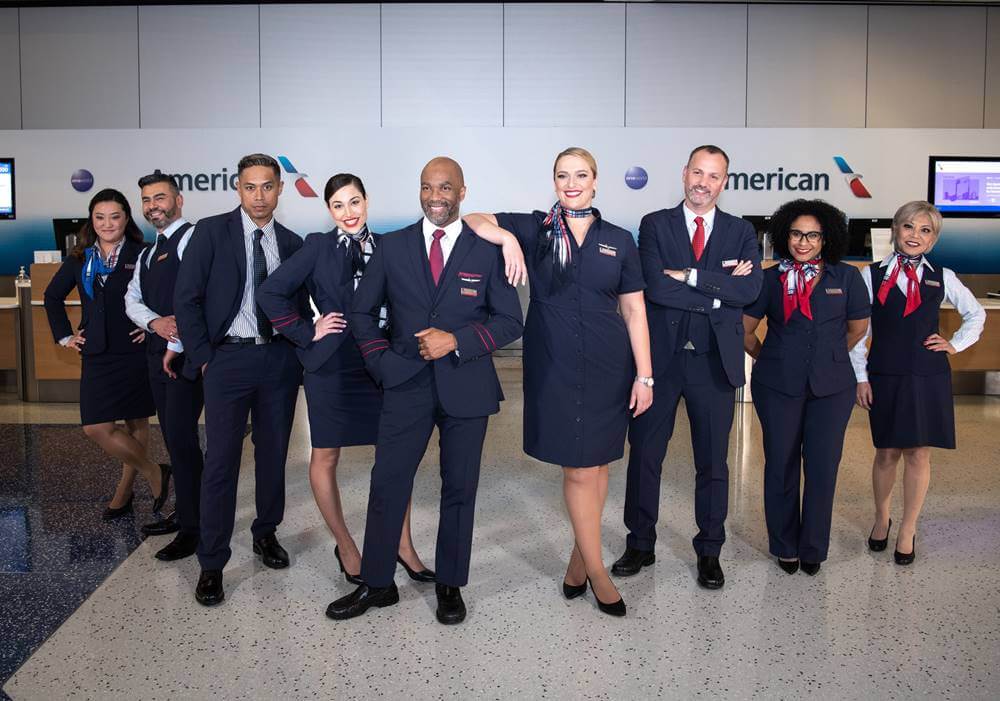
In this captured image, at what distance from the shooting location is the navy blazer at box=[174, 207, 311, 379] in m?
3.22

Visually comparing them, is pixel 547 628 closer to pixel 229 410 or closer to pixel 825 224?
pixel 229 410

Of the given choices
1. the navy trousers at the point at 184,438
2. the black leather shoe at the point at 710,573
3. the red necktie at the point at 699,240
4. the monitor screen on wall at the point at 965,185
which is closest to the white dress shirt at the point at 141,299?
the navy trousers at the point at 184,438

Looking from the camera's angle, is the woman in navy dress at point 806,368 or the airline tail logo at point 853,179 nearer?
the woman in navy dress at point 806,368

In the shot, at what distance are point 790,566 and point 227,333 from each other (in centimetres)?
241

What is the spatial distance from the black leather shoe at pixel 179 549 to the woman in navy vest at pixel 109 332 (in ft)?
2.31

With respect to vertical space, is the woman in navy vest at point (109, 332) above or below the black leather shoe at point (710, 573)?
above

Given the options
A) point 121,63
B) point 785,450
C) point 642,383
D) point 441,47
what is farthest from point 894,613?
point 121,63

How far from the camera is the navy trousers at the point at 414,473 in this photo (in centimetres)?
293

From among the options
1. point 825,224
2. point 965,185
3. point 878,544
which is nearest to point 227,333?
point 825,224

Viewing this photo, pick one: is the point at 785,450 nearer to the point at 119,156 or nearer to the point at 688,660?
the point at 688,660

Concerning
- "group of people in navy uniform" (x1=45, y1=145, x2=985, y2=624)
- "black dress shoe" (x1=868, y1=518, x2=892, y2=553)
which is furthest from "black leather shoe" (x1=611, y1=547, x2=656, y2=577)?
"black dress shoe" (x1=868, y1=518, x2=892, y2=553)

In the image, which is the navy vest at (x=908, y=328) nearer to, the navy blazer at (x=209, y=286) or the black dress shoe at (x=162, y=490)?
the navy blazer at (x=209, y=286)

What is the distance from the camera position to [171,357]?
362 cm

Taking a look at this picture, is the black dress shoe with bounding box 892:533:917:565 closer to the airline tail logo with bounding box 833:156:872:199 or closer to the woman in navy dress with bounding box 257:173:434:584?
the woman in navy dress with bounding box 257:173:434:584
